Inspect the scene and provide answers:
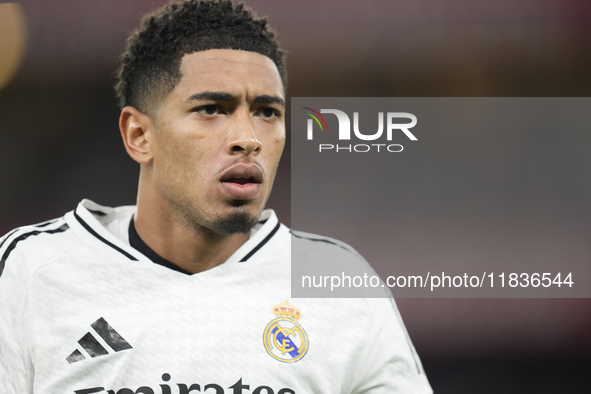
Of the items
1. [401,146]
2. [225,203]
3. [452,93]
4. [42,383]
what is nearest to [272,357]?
[225,203]

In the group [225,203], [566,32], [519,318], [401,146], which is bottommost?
[519,318]

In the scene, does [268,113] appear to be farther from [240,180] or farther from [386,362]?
[386,362]

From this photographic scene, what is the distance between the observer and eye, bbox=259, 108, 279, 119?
1.72 meters

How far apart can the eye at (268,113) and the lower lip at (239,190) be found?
10.1 inches

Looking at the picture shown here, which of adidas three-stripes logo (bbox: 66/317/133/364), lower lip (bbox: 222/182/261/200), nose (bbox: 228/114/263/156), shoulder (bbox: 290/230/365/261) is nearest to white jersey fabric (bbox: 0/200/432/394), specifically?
adidas three-stripes logo (bbox: 66/317/133/364)

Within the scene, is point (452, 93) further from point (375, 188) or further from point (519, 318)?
point (519, 318)

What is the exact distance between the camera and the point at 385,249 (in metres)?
2.50

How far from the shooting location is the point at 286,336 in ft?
5.49

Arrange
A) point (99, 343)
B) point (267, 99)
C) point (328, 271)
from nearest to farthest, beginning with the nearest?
point (99, 343) < point (267, 99) < point (328, 271)

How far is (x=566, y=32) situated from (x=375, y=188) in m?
1.25

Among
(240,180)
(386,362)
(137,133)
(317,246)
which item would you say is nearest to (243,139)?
(240,180)

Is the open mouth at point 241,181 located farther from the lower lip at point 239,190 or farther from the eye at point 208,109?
the eye at point 208,109

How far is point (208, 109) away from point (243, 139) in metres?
0.16

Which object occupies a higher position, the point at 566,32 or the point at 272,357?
the point at 566,32
